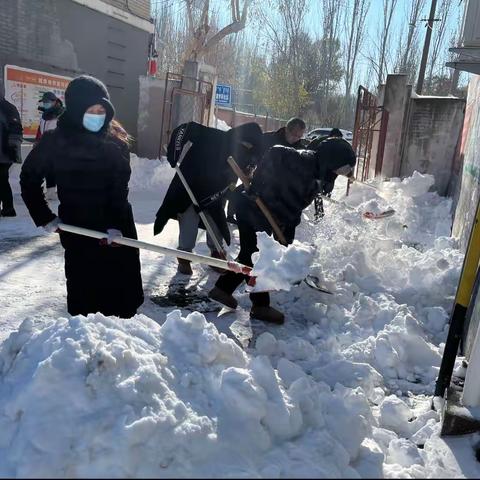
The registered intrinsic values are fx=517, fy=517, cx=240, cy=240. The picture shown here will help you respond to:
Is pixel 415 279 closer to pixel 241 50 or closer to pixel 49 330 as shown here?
pixel 49 330

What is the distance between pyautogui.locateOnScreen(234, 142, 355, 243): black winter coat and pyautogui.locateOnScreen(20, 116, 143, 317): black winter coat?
108 centimetres

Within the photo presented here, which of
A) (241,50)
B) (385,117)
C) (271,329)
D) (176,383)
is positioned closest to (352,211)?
(271,329)

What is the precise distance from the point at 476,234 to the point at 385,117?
9675mm

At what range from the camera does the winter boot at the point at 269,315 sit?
392 centimetres

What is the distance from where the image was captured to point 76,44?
11.2 meters

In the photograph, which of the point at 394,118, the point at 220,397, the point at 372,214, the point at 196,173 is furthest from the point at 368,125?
the point at 220,397

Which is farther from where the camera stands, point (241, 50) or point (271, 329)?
point (241, 50)

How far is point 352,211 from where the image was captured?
6.32 metres

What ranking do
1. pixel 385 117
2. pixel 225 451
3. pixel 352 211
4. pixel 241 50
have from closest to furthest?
pixel 225 451 < pixel 352 211 < pixel 385 117 < pixel 241 50

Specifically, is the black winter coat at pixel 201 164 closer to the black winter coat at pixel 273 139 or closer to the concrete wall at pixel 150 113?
the black winter coat at pixel 273 139

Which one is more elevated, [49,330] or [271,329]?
[49,330]

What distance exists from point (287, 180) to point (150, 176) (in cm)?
778

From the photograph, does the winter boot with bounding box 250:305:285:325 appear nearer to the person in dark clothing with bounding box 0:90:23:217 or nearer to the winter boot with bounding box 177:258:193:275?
the winter boot with bounding box 177:258:193:275

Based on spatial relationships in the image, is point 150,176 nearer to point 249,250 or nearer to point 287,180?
point 249,250
